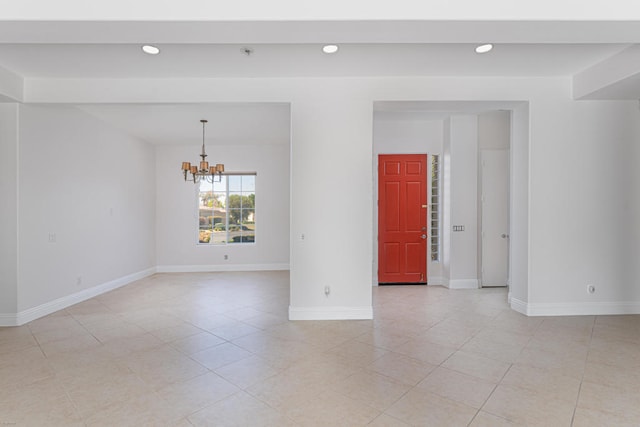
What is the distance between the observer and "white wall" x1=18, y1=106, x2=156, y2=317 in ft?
12.4

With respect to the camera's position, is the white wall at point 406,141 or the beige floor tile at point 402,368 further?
the white wall at point 406,141

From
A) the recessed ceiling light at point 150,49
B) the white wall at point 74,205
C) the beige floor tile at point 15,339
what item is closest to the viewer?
the recessed ceiling light at point 150,49

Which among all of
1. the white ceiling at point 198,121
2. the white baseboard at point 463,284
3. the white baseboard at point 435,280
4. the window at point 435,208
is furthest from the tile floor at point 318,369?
the white ceiling at point 198,121

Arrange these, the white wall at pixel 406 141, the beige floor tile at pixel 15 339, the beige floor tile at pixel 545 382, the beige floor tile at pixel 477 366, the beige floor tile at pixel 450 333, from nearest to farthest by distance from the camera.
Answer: the beige floor tile at pixel 545 382 < the beige floor tile at pixel 477 366 < the beige floor tile at pixel 15 339 < the beige floor tile at pixel 450 333 < the white wall at pixel 406 141

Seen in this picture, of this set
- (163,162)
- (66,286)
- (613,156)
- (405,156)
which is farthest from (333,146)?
(163,162)

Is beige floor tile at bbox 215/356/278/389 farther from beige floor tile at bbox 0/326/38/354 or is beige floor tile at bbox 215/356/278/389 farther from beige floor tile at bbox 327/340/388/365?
beige floor tile at bbox 0/326/38/354

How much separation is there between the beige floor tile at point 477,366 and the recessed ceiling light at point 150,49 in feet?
12.1

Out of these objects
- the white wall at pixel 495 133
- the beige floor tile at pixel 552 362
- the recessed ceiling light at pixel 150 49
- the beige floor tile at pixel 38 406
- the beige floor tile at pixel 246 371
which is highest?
the recessed ceiling light at pixel 150 49

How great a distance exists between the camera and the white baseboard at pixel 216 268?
695 cm

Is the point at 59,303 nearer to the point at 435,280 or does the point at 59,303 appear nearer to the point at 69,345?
the point at 69,345

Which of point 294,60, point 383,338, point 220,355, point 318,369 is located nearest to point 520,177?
point 383,338

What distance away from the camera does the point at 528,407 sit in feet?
6.83

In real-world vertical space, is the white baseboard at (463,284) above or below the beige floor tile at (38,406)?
above

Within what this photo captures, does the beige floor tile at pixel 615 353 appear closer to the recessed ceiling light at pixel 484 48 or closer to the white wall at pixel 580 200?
the white wall at pixel 580 200
